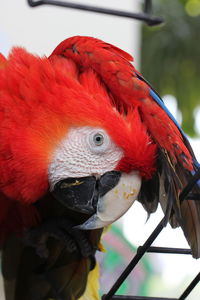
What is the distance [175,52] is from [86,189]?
8.77 ft

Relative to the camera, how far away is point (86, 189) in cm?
92

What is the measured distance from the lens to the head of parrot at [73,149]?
905mm

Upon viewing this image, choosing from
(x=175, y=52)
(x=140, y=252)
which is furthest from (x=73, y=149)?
(x=175, y=52)

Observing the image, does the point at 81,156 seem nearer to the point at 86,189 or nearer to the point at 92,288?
the point at 86,189

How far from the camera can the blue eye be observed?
915mm

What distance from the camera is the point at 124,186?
2.98 ft

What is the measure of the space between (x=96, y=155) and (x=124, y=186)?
68 millimetres

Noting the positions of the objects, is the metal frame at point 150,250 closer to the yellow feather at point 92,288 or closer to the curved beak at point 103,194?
the curved beak at point 103,194

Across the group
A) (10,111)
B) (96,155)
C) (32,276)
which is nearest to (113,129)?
(96,155)

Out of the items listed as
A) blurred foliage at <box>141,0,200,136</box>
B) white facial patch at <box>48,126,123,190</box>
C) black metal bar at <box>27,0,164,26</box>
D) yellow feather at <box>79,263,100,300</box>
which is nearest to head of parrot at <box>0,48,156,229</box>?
white facial patch at <box>48,126,123,190</box>

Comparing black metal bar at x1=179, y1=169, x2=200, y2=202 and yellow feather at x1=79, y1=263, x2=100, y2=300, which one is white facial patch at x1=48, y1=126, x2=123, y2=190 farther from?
yellow feather at x1=79, y1=263, x2=100, y2=300

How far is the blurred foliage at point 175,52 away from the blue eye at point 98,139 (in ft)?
8.05

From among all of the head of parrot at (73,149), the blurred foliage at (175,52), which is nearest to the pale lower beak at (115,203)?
the head of parrot at (73,149)

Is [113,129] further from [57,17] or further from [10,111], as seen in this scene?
[57,17]
